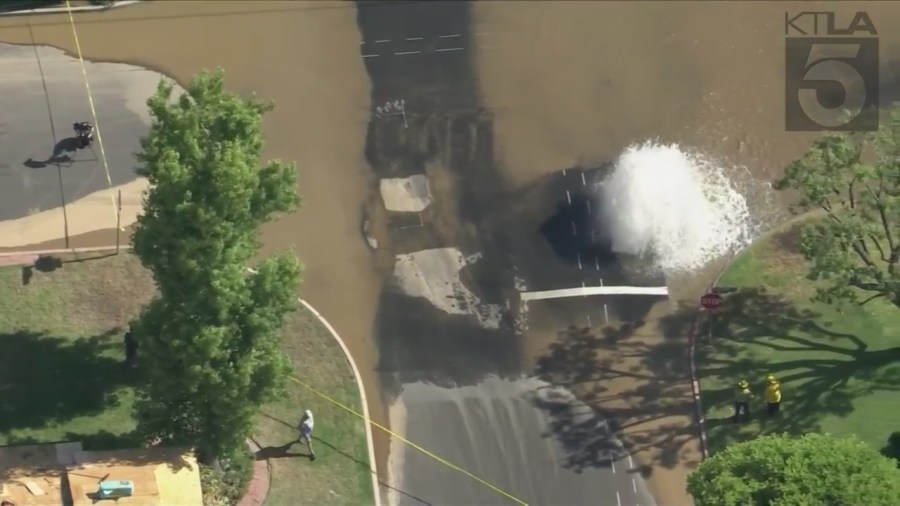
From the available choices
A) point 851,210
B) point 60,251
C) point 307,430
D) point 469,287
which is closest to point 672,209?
point 851,210

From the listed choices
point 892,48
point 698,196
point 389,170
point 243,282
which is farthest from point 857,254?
point 243,282

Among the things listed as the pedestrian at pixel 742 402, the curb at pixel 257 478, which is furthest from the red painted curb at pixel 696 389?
the curb at pixel 257 478

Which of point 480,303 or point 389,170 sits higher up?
point 389,170

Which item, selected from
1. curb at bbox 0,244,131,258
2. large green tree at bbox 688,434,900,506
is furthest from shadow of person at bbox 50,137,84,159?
large green tree at bbox 688,434,900,506

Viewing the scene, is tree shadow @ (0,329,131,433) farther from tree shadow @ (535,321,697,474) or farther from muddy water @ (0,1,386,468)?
tree shadow @ (535,321,697,474)

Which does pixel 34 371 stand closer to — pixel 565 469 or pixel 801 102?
pixel 565 469

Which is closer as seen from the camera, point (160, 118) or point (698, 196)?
point (160, 118)

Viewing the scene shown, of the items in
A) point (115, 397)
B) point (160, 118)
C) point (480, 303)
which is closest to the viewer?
point (160, 118)

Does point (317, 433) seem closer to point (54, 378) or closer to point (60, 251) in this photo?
point (54, 378)
